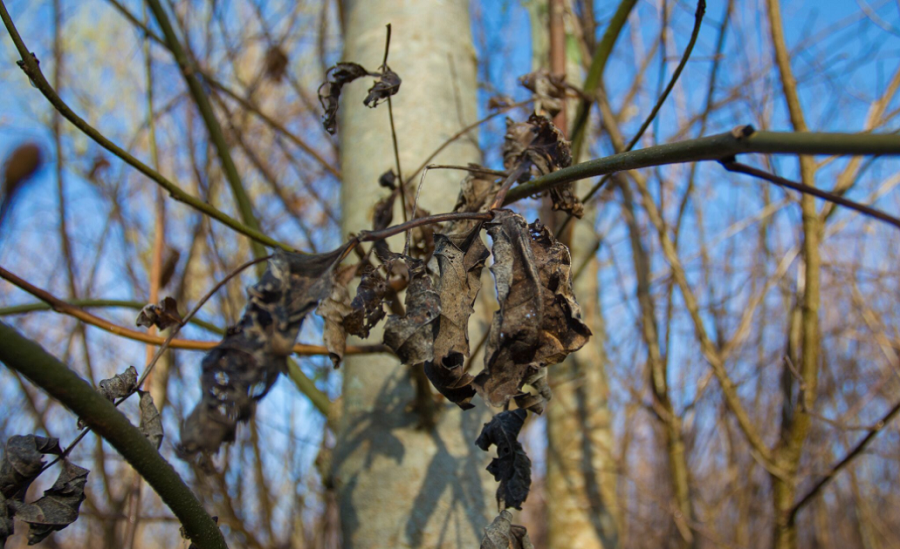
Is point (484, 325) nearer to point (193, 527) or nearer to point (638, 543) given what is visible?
point (193, 527)

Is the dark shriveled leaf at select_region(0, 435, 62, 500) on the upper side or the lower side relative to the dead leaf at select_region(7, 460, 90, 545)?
upper

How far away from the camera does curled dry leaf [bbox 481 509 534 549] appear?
61 centimetres

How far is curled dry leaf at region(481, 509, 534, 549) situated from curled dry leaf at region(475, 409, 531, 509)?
0.03 meters

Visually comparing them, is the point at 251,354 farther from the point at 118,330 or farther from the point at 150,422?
the point at 118,330

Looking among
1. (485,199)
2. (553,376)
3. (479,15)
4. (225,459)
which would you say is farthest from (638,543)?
(485,199)

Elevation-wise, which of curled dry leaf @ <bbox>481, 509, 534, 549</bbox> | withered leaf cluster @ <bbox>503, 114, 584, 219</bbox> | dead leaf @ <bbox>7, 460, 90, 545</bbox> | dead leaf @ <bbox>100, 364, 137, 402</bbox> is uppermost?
withered leaf cluster @ <bbox>503, 114, 584, 219</bbox>

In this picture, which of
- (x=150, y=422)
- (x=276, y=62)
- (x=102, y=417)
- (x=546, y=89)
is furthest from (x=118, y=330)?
(x=276, y=62)

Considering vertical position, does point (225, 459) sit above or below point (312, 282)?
above

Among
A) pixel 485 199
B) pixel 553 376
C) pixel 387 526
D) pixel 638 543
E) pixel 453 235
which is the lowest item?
pixel 387 526

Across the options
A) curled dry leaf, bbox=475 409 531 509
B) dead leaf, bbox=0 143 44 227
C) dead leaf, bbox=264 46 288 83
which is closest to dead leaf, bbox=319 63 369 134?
curled dry leaf, bbox=475 409 531 509

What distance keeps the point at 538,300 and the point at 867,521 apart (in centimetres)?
419

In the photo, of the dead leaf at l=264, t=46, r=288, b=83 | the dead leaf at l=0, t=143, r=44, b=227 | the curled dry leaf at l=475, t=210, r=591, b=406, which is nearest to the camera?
the curled dry leaf at l=475, t=210, r=591, b=406

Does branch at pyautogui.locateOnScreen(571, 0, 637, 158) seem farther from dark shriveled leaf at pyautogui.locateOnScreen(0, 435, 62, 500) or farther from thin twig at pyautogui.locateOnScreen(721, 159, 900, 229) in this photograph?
dark shriveled leaf at pyautogui.locateOnScreen(0, 435, 62, 500)

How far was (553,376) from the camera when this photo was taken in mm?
3107
